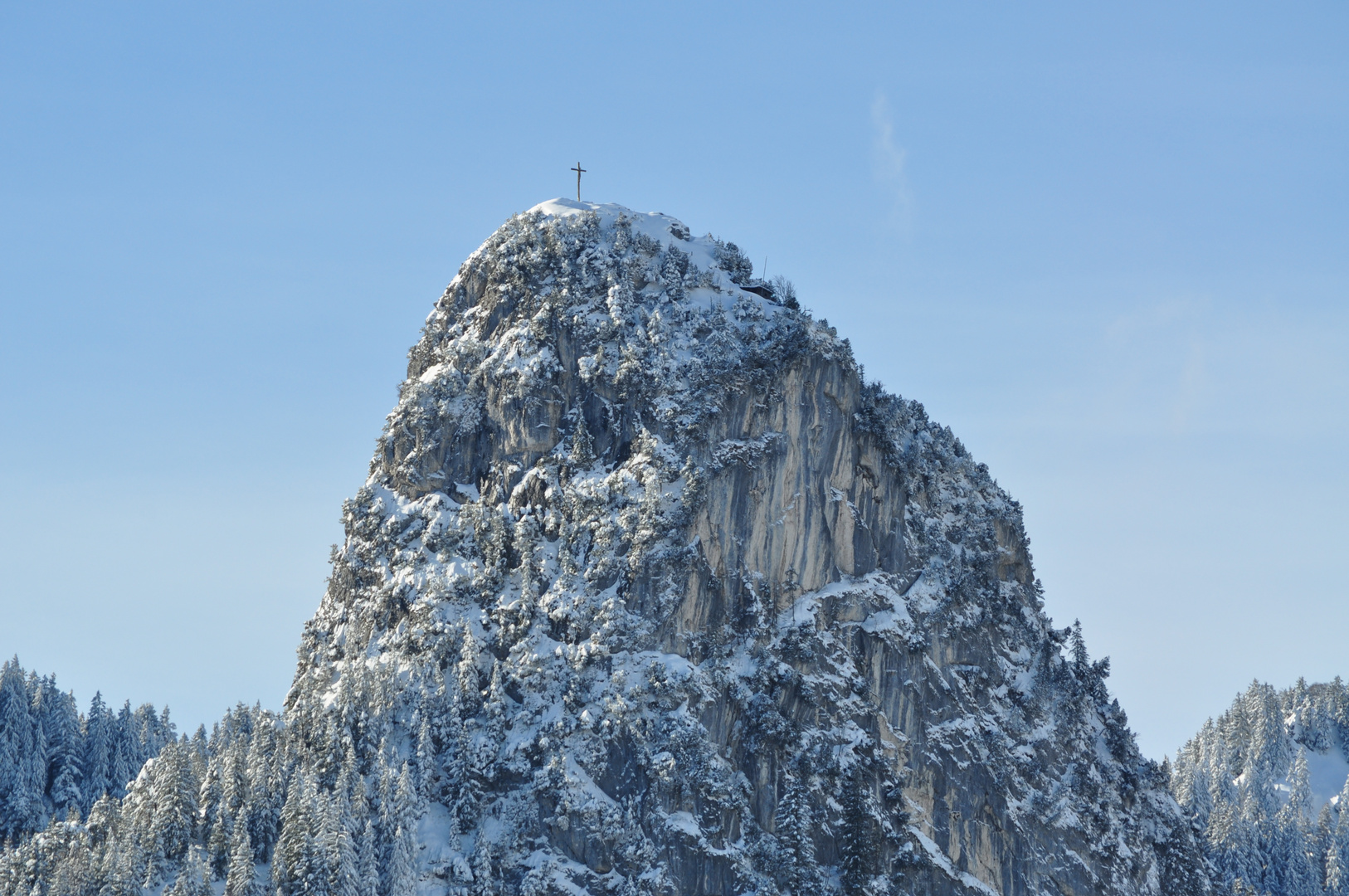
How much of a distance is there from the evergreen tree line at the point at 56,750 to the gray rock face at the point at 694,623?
3898cm

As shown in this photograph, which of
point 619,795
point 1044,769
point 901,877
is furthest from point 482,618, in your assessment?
point 1044,769

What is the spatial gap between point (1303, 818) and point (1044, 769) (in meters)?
72.8

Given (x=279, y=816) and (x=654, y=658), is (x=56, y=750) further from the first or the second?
(x=654, y=658)

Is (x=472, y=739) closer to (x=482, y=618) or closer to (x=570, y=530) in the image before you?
(x=482, y=618)

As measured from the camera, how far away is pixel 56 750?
136625mm

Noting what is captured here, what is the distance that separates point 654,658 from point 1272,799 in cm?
10250

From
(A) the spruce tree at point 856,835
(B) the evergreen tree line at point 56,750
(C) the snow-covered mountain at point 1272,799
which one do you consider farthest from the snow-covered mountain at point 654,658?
(B) the evergreen tree line at point 56,750

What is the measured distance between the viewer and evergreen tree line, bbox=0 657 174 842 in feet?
428

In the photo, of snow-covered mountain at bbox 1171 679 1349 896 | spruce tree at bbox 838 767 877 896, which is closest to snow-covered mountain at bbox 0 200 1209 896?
spruce tree at bbox 838 767 877 896

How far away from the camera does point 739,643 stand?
99250 millimetres

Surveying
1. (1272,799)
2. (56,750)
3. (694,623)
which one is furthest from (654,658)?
(1272,799)

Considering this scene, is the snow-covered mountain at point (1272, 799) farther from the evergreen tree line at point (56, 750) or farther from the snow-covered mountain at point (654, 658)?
the evergreen tree line at point (56, 750)

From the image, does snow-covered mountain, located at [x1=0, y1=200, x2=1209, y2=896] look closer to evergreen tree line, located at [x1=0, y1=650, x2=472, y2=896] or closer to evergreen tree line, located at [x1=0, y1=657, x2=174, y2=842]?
evergreen tree line, located at [x1=0, y1=650, x2=472, y2=896]

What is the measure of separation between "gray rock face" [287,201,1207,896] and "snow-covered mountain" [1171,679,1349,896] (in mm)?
22768
